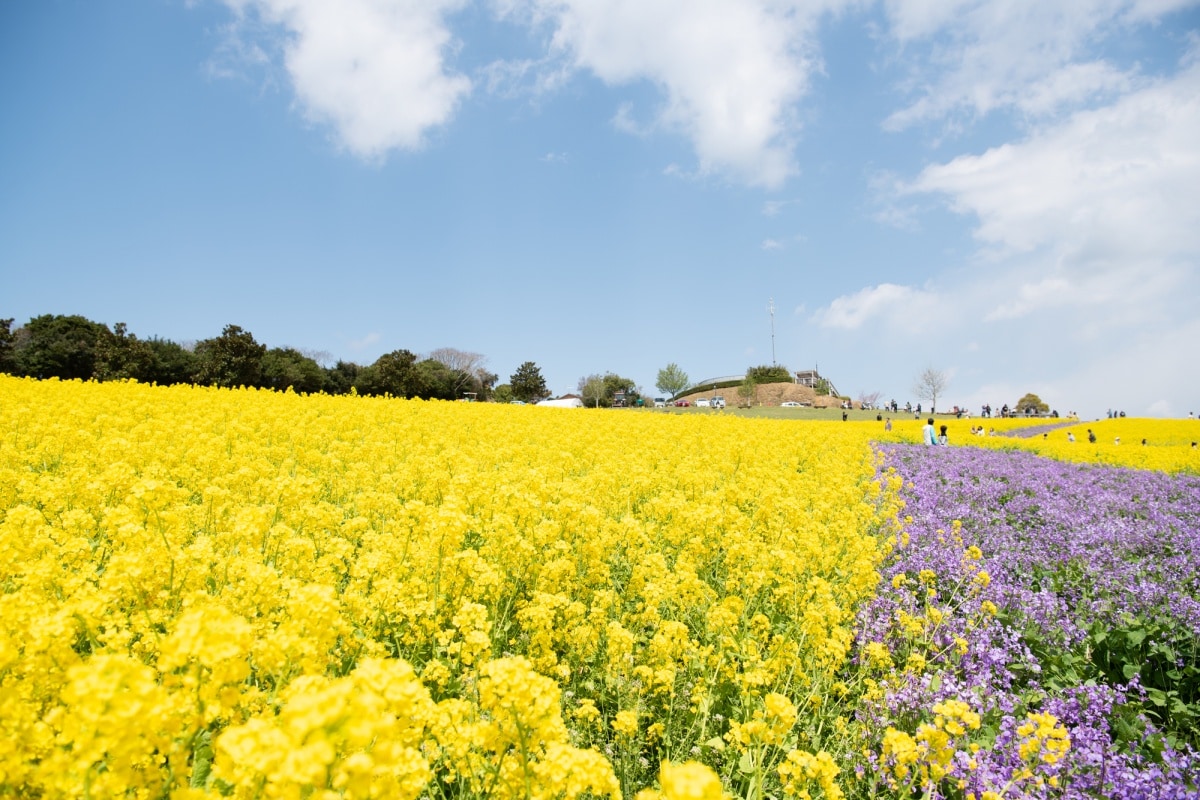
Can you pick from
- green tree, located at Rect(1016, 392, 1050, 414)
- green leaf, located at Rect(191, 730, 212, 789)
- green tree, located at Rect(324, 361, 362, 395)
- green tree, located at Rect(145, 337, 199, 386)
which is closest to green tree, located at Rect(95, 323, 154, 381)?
green tree, located at Rect(145, 337, 199, 386)

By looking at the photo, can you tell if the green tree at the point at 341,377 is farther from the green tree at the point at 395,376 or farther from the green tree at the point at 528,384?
the green tree at the point at 528,384

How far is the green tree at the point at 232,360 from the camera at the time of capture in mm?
48531

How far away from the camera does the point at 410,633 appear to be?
4824mm

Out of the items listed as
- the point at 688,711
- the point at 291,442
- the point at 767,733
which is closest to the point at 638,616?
the point at 688,711

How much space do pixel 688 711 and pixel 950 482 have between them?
12.0 meters

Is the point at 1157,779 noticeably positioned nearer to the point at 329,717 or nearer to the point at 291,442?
the point at 329,717

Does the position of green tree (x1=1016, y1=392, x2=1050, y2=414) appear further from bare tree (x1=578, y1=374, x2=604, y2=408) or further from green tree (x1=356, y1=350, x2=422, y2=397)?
green tree (x1=356, y1=350, x2=422, y2=397)

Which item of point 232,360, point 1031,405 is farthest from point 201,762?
point 1031,405

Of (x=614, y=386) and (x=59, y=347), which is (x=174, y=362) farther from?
(x=614, y=386)

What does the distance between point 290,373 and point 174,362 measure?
9.58 metres

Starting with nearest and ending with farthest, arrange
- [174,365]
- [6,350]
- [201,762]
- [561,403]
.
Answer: [201,762] < [6,350] < [174,365] < [561,403]

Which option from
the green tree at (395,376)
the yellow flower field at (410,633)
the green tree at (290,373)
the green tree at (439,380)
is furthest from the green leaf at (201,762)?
the green tree at (439,380)

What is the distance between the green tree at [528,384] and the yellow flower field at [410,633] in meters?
76.6

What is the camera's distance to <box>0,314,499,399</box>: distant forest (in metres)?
47.7
